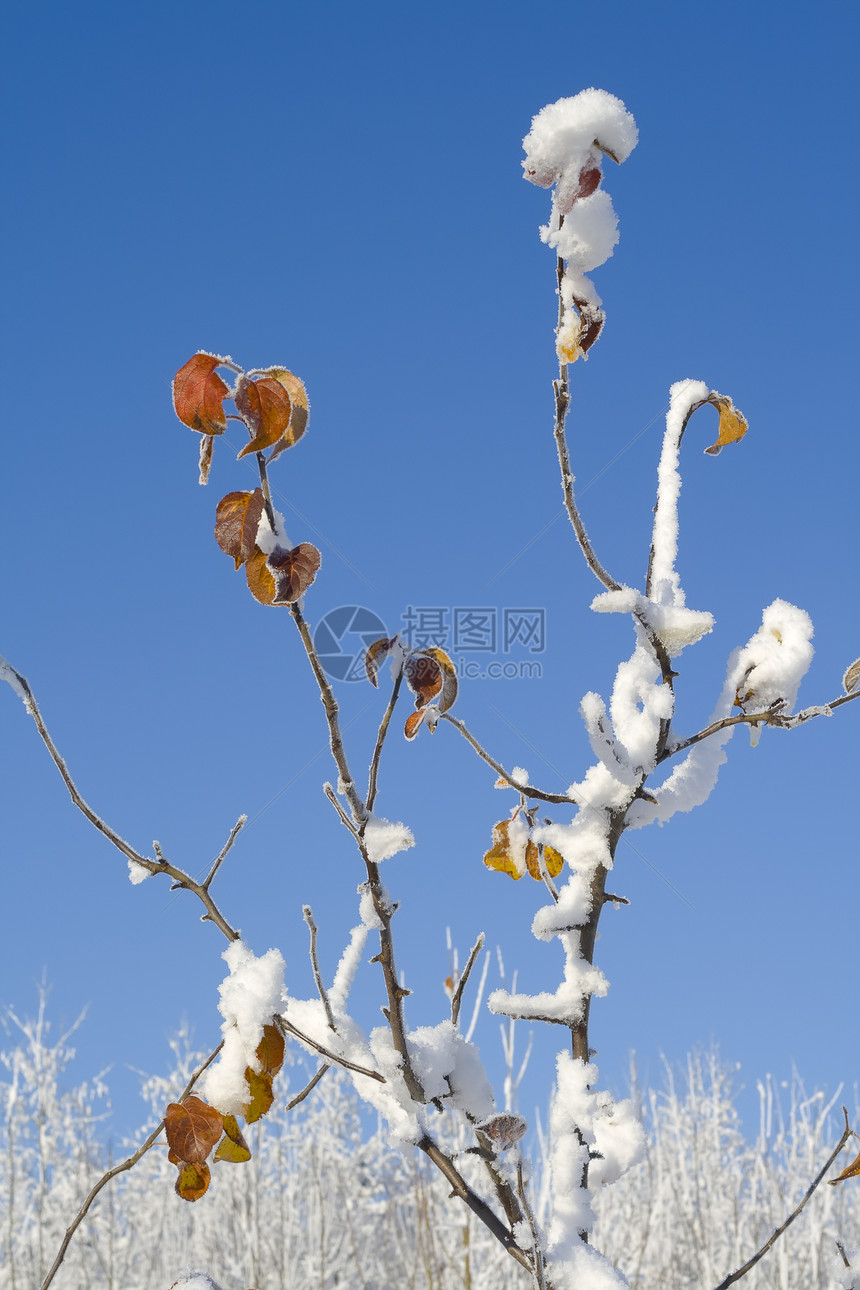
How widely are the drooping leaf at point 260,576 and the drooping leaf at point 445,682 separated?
198mm

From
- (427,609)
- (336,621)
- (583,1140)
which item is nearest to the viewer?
(583,1140)

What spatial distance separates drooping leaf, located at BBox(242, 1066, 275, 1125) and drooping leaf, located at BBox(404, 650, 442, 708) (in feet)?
1.70

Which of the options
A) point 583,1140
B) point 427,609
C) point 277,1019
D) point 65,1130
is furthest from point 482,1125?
point 65,1130

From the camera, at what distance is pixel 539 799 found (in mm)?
1392

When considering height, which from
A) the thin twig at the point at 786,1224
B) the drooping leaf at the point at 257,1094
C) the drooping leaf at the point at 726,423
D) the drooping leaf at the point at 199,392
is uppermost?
the drooping leaf at the point at 726,423

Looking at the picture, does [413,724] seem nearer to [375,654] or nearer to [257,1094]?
[375,654]

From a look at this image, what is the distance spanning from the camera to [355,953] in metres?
1.30

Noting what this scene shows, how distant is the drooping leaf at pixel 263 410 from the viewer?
94 cm

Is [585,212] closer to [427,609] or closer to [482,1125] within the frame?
[427,609]

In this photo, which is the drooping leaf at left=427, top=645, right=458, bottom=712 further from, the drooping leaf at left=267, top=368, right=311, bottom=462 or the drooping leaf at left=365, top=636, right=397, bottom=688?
the drooping leaf at left=267, top=368, right=311, bottom=462

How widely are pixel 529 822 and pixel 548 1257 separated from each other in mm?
601

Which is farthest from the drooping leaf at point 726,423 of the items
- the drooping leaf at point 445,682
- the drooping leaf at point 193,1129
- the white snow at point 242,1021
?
the drooping leaf at point 193,1129

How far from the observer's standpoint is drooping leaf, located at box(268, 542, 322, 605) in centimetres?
97

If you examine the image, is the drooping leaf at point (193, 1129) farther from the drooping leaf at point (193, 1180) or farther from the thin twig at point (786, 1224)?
the thin twig at point (786, 1224)
